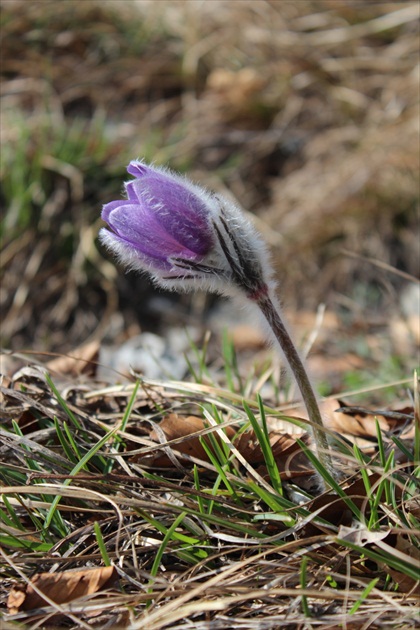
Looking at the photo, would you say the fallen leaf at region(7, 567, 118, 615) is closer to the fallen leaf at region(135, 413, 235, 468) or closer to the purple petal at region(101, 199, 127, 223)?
the fallen leaf at region(135, 413, 235, 468)

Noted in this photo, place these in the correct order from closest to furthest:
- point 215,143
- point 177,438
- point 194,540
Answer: point 194,540
point 177,438
point 215,143

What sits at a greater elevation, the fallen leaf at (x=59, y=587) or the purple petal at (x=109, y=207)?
the purple petal at (x=109, y=207)

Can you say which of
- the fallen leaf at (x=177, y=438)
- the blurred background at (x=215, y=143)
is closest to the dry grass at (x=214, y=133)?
the blurred background at (x=215, y=143)

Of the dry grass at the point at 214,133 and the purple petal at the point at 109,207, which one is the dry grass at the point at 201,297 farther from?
the purple petal at the point at 109,207

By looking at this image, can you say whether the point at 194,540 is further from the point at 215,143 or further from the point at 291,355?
the point at 215,143

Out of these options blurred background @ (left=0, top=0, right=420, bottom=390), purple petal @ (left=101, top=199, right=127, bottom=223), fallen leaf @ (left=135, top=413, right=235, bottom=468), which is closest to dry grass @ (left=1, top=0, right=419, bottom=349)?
blurred background @ (left=0, top=0, right=420, bottom=390)

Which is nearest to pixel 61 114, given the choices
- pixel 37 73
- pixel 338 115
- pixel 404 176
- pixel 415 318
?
pixel 37 73

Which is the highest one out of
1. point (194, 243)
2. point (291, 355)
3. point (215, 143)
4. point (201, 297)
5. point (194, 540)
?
point (194, 243)

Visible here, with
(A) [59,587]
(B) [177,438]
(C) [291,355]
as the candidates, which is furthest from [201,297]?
(A) [59,587]
